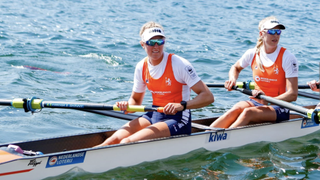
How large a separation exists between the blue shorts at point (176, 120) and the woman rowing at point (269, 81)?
2.99ft

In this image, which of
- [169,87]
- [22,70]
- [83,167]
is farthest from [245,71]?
[83,167]

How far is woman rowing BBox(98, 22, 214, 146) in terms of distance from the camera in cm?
515

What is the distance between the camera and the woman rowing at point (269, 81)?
621cm

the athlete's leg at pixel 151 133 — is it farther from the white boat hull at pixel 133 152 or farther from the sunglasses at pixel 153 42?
the sunglasses at pixel 153 42

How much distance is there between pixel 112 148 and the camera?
16.4ft

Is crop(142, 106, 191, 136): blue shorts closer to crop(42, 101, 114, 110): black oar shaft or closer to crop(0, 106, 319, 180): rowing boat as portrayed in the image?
crop(0, 106, 319, 180): rowing boat

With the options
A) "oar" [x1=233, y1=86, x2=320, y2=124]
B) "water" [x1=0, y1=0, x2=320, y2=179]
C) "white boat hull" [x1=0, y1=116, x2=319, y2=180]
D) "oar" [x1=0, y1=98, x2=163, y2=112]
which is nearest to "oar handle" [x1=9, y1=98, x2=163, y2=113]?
"oar" [x1=0, y1=98, x2=163, y2=112]

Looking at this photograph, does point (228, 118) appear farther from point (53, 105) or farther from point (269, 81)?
point (53, 105)

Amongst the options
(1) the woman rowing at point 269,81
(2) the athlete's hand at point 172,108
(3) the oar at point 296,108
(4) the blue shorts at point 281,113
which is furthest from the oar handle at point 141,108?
(4) the blue shorts at point 281,113

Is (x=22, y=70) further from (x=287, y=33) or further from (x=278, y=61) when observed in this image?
(x=287, y=33)

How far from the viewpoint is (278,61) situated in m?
6.31

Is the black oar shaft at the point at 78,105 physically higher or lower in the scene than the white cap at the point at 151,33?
lower

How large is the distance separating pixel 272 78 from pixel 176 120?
6.18 ft

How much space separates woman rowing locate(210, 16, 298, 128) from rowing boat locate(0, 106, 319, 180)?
0.17 m
